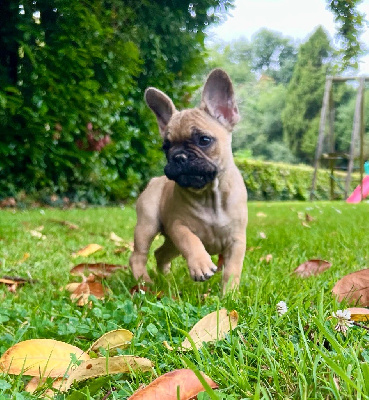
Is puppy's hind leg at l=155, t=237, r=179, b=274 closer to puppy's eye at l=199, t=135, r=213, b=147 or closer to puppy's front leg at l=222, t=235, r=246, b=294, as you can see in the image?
puppy's front leg at l=222, t=235, r=246, b=294

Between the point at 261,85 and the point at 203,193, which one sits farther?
the point at 261,85

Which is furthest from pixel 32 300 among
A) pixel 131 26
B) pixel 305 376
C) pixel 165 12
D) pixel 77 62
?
pixel 77 62

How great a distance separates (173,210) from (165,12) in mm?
2626

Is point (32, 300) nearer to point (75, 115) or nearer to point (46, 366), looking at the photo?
point (46, 366)

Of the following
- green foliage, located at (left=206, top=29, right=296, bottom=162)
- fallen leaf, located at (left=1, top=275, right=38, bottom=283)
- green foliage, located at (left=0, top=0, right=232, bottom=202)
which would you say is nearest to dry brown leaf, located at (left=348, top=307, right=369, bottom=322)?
fallen leaf, located at (left=1, top=275, right=38, bottom=283)

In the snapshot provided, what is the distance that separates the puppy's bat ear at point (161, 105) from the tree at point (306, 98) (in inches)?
684

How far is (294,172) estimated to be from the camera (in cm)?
1191

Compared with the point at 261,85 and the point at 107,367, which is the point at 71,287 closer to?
the point at 107,367

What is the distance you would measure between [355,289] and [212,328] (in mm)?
468

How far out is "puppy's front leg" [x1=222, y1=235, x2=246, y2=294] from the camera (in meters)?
1.54

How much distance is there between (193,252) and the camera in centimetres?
148

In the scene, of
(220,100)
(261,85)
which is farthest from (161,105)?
(261,85)

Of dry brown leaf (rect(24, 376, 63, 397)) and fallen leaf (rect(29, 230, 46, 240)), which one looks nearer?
dry brown leaf (rect(24, 376, 63, 397))

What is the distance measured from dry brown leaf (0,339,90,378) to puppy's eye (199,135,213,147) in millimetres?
836
